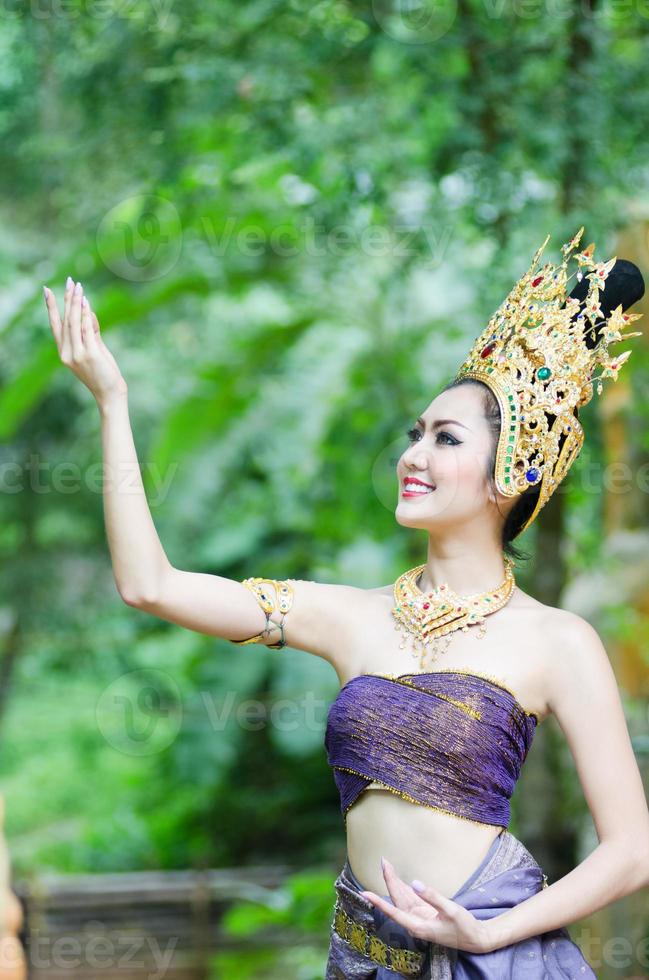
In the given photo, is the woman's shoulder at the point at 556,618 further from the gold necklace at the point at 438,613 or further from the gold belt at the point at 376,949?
the gold belt at the point at 376,949

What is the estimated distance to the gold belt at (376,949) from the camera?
78.2 inches

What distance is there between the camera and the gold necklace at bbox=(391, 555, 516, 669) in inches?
81.6

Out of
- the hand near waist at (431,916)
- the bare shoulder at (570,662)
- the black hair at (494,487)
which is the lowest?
the hand near waist at (431,916)

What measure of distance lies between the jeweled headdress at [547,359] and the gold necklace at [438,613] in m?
0.19

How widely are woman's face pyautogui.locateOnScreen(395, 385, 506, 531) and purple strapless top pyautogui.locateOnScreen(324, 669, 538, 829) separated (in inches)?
10.8

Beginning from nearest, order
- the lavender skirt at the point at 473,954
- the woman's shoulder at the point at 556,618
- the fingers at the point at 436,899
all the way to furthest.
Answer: the fingers at the point at 436,899
the lavender skirt at the point at 473,954
the woman's shoulder at the point at 556,618

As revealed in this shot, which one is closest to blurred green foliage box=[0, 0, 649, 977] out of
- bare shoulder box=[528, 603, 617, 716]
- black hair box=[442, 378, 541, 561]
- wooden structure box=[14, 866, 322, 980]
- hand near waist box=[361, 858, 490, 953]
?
wooden structure box=[14, 866, 322, 980]

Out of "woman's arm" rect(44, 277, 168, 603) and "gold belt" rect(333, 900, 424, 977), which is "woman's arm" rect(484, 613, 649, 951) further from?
"woman's arm" rect(44, 277, 168, 603)

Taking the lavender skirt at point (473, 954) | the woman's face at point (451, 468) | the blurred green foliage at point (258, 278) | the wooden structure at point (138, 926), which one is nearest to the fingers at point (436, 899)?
the lavender skirt at point (473, 954)

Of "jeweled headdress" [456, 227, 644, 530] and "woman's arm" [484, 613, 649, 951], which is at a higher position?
"jeweled headdress" [456, 227, 644, 530]

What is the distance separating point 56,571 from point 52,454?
74 cm

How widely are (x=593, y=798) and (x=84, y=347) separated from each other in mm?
1102

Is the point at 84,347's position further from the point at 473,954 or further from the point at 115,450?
the point at 473,954

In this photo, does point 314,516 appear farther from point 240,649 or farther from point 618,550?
point 618,550
